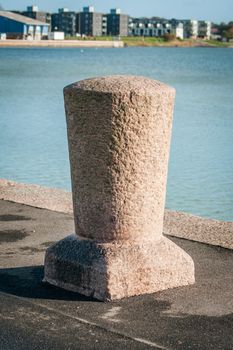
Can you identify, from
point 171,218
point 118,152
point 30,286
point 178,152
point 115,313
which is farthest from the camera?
point 178,152

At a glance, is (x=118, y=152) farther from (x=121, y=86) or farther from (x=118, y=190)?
(x=121, y=86)

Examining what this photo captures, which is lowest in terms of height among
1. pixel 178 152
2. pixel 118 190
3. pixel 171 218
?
pixel 178 152

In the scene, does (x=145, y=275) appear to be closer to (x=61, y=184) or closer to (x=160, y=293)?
(x=160, y=293)

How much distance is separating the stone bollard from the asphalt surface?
0.39 feet

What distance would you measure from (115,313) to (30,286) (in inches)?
28.8

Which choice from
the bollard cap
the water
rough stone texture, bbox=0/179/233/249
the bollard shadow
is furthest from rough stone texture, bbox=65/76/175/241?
the water

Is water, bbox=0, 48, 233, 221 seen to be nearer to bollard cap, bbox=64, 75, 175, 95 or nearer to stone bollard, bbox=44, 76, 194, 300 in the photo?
stone bollard, bbox=44, 76, 194, 300

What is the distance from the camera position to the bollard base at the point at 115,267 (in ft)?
18.7

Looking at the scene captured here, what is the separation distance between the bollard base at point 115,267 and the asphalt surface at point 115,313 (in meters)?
0.06

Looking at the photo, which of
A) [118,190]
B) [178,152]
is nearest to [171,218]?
[118,190]

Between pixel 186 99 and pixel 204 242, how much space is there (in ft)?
99.5

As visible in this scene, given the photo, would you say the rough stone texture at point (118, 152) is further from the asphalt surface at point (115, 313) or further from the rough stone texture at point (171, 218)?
the rough stone texture at point (171, 218)

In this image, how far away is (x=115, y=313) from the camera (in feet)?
17.9

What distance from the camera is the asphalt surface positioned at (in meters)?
4.95
